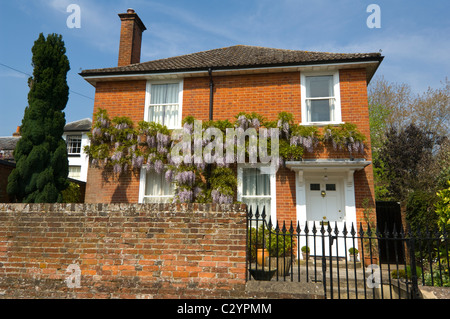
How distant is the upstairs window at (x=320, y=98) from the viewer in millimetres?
10828

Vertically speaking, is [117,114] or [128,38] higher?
[128,38]

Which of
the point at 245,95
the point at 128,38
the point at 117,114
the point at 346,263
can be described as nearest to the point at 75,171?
the point at 128,38

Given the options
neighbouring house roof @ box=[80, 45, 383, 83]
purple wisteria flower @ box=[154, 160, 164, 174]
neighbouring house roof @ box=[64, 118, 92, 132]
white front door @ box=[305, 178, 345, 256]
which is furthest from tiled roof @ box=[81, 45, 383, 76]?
neighbouring house roof @ box=[64, 118, 92, 132]

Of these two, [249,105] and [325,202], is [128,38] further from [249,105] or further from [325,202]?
[325,202]

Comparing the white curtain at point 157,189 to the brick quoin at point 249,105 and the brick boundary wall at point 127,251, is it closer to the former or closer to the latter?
the brick quoin at point 249,105

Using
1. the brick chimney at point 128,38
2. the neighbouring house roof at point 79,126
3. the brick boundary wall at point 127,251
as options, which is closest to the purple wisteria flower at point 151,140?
the brick chimney at point 128,38

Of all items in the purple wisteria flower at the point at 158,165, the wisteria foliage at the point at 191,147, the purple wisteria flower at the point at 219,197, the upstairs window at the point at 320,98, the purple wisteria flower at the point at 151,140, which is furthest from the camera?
the purple wisteria flower at the point at 151,140

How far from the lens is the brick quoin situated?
1030cm

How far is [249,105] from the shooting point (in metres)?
11.3

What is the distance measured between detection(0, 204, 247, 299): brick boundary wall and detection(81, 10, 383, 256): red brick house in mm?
5566

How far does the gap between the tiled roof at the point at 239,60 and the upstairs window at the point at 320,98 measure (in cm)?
66

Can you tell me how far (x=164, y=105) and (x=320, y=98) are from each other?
529 centimetres

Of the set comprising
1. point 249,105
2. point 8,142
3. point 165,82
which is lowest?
point 249,105
